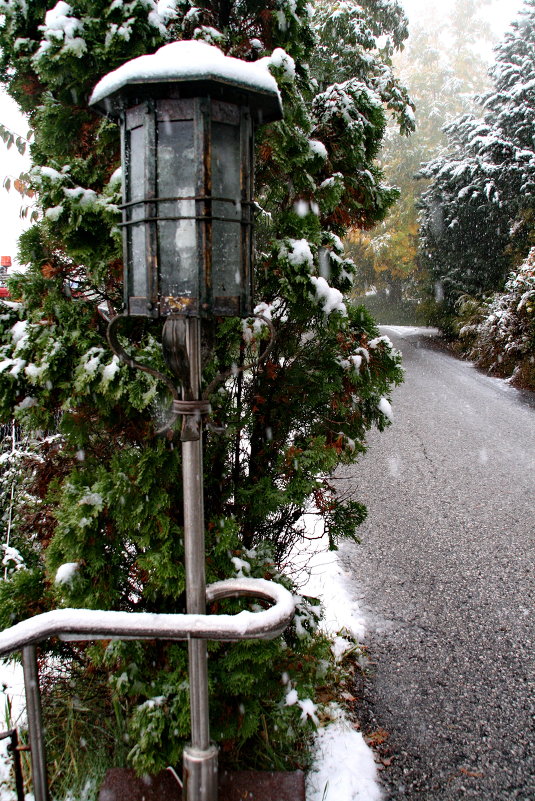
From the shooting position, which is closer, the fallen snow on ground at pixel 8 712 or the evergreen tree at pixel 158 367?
the evergreen tree at pixel 158 367

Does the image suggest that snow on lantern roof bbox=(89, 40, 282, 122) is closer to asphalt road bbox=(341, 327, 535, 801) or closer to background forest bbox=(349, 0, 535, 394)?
asphalt road bbox=(341, 327, 535, 801)

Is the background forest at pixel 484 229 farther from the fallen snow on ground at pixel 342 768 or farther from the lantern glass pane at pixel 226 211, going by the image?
the lantern glass pane at pixel 226 211

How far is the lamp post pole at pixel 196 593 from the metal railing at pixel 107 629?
89 mm

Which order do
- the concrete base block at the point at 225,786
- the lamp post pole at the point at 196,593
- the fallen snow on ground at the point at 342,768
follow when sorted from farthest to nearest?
the fallen snow on ground at the point at 342,768 < the concrete base block at the point at 225,786 < the lamp post pole at the point at 196,593

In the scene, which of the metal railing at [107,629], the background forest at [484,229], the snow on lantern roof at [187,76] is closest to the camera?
the snow on lantern roof at [187,76]

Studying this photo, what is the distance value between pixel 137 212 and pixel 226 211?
0.28 metres

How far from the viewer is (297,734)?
2674mm

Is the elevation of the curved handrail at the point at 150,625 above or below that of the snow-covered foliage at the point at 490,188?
below

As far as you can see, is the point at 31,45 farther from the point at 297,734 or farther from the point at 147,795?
the point at 297,734

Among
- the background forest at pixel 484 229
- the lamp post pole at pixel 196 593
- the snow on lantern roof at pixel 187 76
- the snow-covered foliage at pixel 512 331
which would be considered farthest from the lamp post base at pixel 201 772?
the background forest at pixel 484 229

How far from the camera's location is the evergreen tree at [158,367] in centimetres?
230

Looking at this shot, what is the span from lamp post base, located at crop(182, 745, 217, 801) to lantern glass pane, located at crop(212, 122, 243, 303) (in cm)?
159

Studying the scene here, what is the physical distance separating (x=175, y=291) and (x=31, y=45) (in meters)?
1.65

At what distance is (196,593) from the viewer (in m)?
1.85
